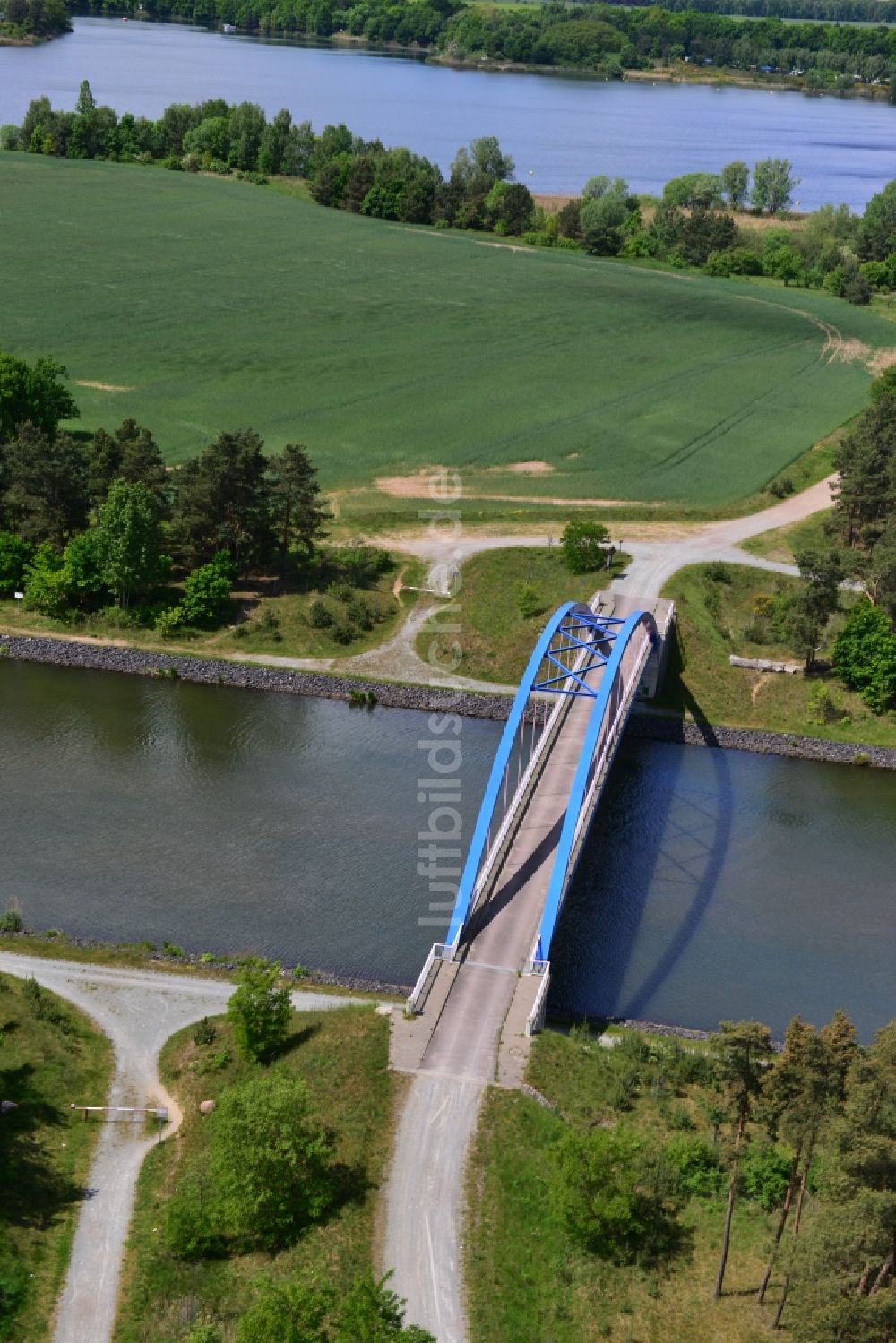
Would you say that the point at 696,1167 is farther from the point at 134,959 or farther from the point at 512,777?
the point at 512,777

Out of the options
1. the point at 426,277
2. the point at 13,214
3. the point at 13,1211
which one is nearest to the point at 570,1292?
the point at 13,1211

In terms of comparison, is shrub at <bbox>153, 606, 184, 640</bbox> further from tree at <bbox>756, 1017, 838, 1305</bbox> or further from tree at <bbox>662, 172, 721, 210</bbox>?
tree at <bbox>662, 172, 721, 210</bbox>

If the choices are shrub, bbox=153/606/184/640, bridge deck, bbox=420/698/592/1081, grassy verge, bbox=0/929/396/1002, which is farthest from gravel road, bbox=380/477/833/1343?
shrub, bbox=153/606/184/640

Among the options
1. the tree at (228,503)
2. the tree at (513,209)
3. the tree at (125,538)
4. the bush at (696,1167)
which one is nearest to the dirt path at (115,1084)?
the bush at (696,1167)

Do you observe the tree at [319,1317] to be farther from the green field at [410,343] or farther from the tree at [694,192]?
the tree at [694,192]

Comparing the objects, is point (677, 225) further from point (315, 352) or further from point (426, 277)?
point (315, 352)

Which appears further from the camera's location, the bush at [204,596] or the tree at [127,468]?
the tree at [127,468]
